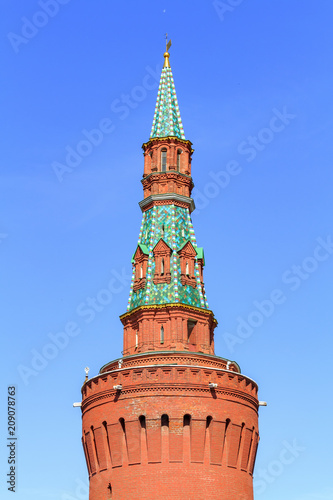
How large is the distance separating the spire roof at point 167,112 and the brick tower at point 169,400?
491cm

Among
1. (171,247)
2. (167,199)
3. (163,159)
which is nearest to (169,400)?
(171,247)

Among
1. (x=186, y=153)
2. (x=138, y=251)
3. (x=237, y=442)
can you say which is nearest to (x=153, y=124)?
(x=186, y=153)

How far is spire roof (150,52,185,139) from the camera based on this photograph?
45625mm

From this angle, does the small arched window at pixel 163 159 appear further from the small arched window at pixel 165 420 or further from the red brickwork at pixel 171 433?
the small arched window at pixel 165 420

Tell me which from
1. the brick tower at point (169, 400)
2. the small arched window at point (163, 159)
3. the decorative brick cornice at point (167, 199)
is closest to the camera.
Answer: the brick tower at point (169, 400)

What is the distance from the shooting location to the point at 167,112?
152ft

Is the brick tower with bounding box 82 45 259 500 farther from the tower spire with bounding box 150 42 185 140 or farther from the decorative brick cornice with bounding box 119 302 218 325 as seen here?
the tower spire with bounding box 150 42 185 140

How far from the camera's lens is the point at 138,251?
42.9m

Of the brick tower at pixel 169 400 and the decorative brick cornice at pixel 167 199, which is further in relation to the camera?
the decorative brick cornice at pixel 167 199

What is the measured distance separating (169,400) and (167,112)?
17223 millimetres

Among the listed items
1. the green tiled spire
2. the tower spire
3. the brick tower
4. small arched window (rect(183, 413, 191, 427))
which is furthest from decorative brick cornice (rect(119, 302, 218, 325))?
the tower spire

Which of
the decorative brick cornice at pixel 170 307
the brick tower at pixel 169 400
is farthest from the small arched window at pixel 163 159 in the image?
the decorative brick cornice at pixel 170 307

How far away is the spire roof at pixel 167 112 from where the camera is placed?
4562 centimetres

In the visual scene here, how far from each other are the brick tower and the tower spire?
193 inches
